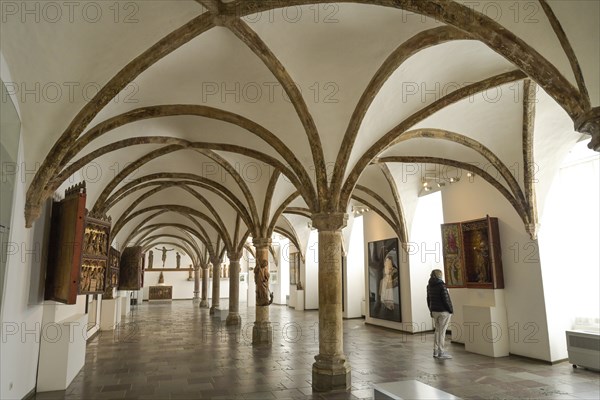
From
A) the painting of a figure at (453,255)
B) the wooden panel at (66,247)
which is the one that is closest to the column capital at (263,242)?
the painting of a figure at (453,255)

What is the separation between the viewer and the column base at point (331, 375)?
5.97 metres

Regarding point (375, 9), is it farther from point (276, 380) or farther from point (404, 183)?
point (404, 183)

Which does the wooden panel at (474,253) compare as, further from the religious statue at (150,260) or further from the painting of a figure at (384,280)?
the religious statue at (150,260)

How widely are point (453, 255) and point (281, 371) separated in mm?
5229

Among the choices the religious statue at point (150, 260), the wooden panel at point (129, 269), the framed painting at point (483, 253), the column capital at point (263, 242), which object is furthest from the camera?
the religious statue at point (150, 260)

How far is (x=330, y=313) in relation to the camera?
6.36 metres

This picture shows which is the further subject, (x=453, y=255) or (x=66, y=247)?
(x=453, y=255)

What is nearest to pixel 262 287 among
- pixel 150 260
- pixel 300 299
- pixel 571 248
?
pixel 571 248

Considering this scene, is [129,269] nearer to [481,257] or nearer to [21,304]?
[21,304]

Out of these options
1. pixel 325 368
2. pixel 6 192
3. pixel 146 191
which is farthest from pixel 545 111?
pixel 146 191

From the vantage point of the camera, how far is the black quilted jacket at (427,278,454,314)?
8117mm

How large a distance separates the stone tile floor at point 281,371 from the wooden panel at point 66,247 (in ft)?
5.10

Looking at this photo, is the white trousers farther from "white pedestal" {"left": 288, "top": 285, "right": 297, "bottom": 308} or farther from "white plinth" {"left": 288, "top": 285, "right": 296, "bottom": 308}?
"white plinth" {"left": 288, "top": 285, "right": 296, "bottom": 308}

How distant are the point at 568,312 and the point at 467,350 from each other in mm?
2185
